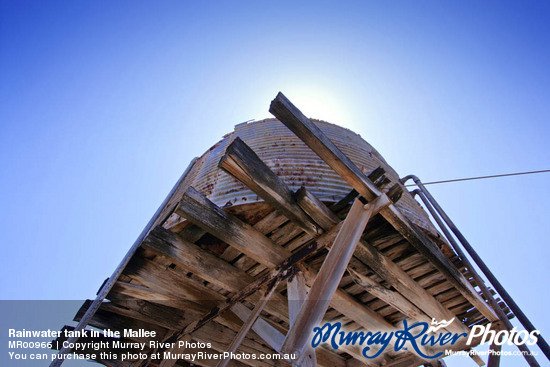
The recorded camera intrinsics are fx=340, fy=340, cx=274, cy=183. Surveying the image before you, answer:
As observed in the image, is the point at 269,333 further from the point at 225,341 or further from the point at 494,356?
the point at 494,356

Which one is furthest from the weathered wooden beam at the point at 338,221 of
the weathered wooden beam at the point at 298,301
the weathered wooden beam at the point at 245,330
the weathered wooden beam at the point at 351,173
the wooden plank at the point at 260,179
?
the weathered wooden beam at the point at 245,330

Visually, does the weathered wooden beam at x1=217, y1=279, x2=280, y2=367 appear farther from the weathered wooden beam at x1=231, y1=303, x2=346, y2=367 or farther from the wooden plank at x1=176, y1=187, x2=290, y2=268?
the wooden plank at x1=176, y1=187, x2=290, y2=268

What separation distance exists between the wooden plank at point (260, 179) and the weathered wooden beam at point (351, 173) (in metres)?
0.47

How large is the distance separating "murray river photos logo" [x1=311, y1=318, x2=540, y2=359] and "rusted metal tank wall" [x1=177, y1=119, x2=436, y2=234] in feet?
4.65

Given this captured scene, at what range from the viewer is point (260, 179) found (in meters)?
3.15

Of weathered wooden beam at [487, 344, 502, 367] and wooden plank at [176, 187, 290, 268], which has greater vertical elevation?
wooden plank at [176, 187, 290, 268]

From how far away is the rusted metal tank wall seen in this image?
12.8 feet

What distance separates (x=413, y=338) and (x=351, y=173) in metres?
3.01

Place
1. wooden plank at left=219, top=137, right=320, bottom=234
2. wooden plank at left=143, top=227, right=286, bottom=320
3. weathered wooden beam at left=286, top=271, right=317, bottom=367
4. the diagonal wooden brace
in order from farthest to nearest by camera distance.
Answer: wooden plank at left=143, top=227, right=286, bottom=320 → wooden plank at left=219, top=137, right=320, bottom=234 → weathered wooden beam at left=286, top=271, right=317, bottom=367 → the diagonal wooden brace

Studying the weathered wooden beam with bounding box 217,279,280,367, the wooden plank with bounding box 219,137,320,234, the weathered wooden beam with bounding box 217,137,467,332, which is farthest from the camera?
the weathered wooden beam with bounding box 217,279,280,367

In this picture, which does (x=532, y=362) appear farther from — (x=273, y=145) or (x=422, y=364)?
(x=273, y=145)

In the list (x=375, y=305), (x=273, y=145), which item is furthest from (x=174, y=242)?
(x=375, y=305)

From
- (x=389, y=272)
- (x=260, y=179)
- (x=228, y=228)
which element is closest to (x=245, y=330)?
(x=228, y=228)

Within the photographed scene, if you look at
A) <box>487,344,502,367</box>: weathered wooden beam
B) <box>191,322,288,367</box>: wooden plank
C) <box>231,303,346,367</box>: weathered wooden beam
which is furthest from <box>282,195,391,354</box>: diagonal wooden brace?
<box>487,344,502,367</box>: weathered wooden beam
